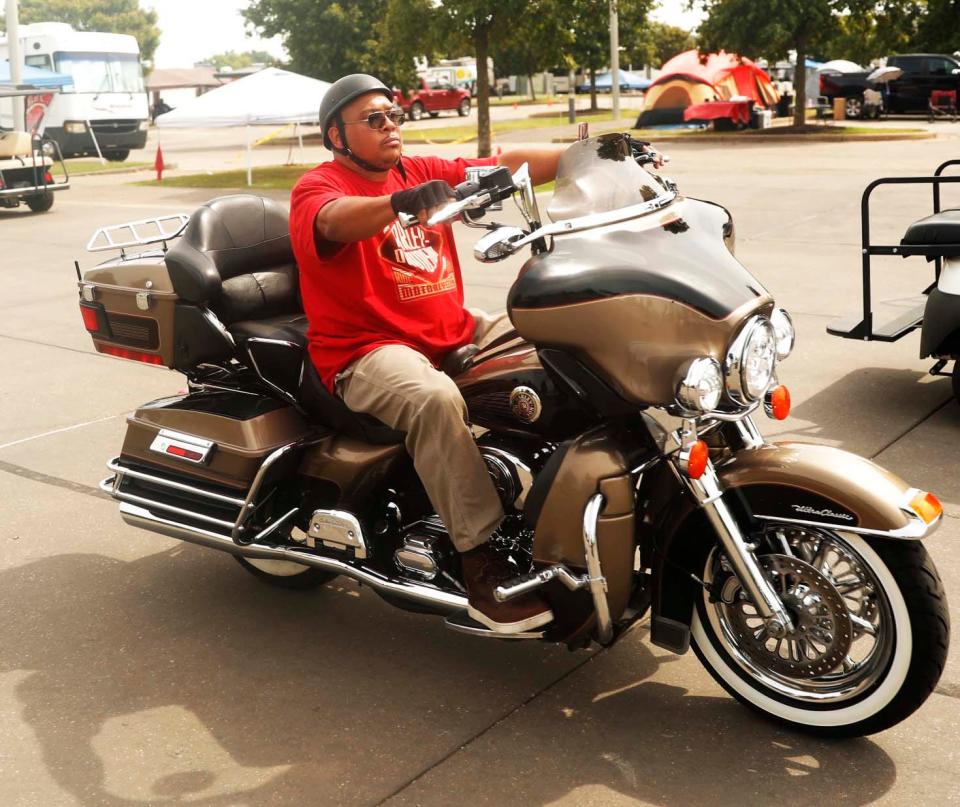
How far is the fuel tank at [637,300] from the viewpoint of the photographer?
3.12 metres

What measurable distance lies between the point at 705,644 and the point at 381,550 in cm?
108

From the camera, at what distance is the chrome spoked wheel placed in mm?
3176

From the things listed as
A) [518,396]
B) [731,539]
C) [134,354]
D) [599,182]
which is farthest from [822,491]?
[134,354]

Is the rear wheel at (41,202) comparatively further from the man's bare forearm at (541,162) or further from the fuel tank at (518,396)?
the fuel tank at (518,396)

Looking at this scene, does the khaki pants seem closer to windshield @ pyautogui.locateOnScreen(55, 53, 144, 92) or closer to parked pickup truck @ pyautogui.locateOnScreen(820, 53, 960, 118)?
windshield @ pyautogui.locateOnScreen(55, 53, 144, 92)

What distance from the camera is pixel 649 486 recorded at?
135 inches

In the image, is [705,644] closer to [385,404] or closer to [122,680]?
[385,404]

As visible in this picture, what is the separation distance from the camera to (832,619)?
321cm

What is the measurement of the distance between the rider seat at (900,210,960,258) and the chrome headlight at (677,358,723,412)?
3.43 m

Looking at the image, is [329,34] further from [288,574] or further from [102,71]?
[288,574]

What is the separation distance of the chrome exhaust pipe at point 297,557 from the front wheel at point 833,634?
2.55ft

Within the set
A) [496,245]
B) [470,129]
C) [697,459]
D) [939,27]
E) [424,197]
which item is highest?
[939,27]

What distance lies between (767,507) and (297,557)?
5.18ft

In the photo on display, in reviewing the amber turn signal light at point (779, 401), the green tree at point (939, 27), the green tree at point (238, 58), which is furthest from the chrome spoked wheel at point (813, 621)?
the green tree at point (238, 58)
